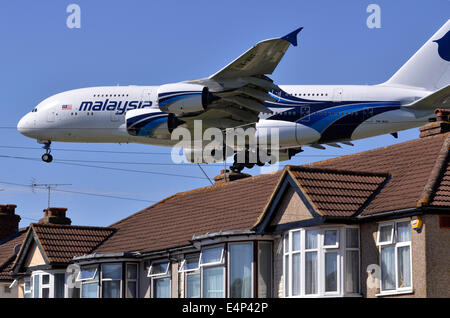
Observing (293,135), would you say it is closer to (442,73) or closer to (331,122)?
(331,122)

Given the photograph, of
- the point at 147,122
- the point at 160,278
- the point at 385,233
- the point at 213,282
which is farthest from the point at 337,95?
the point at 385,233

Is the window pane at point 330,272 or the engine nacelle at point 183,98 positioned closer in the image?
the window pane at point 330,272

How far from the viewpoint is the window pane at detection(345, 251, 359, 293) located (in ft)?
87.8

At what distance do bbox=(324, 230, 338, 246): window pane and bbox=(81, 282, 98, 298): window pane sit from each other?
35.6 feet

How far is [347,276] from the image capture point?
87.8 ft

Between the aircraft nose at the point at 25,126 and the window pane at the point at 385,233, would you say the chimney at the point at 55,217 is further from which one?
the window pane at the point at 385,233

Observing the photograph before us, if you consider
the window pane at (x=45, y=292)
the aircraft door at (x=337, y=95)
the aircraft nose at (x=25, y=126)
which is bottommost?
the window pane at (x=45, y=292)

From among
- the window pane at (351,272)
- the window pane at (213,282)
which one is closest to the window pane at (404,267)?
the window pane at (351,272)

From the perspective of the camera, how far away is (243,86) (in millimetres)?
54406

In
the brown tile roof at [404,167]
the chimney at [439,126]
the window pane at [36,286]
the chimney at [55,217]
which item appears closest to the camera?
the brown tile roof at [404,167]

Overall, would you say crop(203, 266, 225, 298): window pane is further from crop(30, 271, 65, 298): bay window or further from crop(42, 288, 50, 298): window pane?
crop(42, 288, 50, 298): window pane

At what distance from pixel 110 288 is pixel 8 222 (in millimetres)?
18695

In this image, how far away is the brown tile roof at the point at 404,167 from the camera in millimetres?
26438

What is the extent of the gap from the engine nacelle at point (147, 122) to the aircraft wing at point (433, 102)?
13317mm
